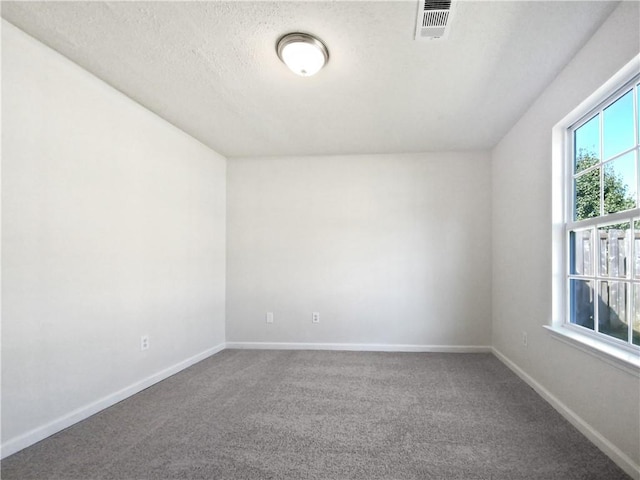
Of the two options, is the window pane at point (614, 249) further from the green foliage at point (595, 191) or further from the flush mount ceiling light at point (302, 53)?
the flush mount ceiling light at point (302, 53)

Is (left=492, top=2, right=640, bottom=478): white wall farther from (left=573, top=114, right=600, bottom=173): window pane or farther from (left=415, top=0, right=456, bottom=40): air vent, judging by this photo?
(left=415, top=0, right=456, bottom=40): air vent

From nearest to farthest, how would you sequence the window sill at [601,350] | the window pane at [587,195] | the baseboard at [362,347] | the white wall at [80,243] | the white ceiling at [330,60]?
1. the window sill at [601,350]
2. the white ceiling at [330,60]
3. the white wall at [80,243]
4. the window pane at [587,195]
5. the baseboard at [362,347]

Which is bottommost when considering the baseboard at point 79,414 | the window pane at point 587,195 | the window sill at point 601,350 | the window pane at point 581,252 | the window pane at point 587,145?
the baseboard at point 79,414

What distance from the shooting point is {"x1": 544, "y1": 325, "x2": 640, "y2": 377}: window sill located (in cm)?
162

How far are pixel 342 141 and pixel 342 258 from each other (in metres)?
1.38

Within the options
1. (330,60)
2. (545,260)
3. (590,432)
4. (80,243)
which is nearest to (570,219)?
(545,260)

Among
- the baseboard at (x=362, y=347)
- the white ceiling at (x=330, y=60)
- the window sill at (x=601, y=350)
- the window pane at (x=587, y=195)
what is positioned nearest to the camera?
the window sill at (x=601, y=350)

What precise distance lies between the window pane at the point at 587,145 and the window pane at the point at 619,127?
83 millimetres

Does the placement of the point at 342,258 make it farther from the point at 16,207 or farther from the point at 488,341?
the point at 16,207

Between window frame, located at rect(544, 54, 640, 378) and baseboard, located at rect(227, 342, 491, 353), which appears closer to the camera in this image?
window frame, located at rect(544, 54, 640, 378)

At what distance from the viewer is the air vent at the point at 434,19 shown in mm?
1638

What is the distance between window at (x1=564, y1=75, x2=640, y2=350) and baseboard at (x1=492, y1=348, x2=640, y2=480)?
53cm

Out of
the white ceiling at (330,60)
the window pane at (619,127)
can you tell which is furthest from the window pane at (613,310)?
the white ceiling at (330,60)

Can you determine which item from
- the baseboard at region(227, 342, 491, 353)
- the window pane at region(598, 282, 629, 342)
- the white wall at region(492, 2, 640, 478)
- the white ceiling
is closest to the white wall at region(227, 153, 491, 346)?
the baseboard at region(227, 342, 491, 353)
